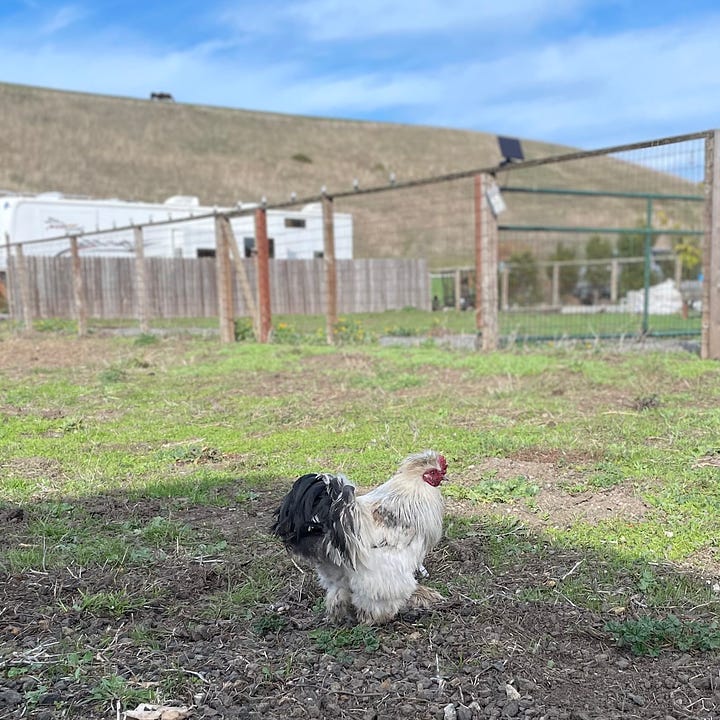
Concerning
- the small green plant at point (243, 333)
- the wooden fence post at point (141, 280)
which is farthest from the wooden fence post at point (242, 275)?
the wooden fence post at point (141, 280)

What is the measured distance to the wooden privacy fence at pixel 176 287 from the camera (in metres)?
20.5

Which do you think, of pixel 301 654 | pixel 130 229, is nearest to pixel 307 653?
pixel 301 654

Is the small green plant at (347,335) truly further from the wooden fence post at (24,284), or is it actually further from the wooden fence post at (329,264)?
the wooden fence post at (24,284)

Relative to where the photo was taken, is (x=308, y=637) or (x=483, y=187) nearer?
(x=308, y=637)

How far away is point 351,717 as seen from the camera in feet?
7.10

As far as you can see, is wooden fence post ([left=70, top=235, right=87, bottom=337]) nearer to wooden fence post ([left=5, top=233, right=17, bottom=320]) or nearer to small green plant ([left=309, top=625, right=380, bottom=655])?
wooden fence post ([left=5, top=233, right=17, bottom=320])

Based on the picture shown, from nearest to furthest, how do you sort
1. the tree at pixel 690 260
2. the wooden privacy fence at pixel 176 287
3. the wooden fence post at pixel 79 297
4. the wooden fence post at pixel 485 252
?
the wooden fence post at pixel 485 252
the wooden fence post at pixel 79 297
the wooden privacy fence at pixel 176 287
the tree at pixel 690 260

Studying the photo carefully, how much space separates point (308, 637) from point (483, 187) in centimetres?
734

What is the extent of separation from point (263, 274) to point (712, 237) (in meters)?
6.72

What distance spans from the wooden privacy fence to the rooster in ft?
51.4

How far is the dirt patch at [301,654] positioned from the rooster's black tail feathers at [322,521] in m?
0.34

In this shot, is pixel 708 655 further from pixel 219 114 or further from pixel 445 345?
pixel 219 114

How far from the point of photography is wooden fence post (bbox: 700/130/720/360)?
23.5 feet

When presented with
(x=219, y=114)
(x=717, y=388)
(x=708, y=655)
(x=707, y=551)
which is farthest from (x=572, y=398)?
(x=219, y=114)
